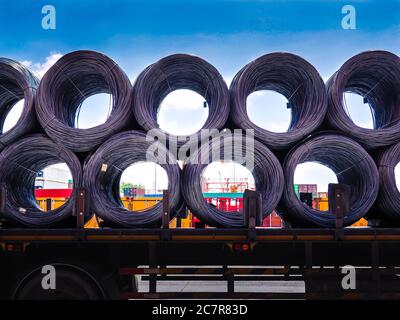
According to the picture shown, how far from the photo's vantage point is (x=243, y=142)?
5.35 m

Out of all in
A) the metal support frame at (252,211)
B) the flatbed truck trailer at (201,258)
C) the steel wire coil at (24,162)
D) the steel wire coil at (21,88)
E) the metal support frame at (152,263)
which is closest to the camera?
the metal support frame at (252,211)

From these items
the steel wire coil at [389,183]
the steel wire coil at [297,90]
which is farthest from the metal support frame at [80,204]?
the steel wire coil at [389,183]

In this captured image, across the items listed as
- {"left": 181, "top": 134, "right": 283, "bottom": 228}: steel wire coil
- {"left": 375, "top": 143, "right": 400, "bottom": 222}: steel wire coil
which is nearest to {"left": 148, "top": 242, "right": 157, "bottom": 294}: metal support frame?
{"left": 181, "top": 134, "right": 283, "bottom": 228}: steel wire coil

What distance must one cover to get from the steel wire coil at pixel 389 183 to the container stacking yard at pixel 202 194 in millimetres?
18

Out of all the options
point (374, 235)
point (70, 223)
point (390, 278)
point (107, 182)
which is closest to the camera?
point (374, 235)

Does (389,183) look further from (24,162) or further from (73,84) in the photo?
Result: (24,162)

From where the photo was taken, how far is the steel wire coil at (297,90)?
17.6ft

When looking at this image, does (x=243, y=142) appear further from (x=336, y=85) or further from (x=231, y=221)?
(x=336, y=85)

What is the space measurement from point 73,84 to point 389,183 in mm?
4646

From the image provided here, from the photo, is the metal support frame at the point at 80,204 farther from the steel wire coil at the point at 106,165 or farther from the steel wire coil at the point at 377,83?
the steel wire coil at the point at 377,83

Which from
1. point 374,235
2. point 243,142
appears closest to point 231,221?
point 243,142

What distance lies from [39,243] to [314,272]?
10.9ft

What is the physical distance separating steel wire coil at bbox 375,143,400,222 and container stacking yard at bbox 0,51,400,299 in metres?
0.02

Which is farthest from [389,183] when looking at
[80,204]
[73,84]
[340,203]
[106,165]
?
[73,84]
